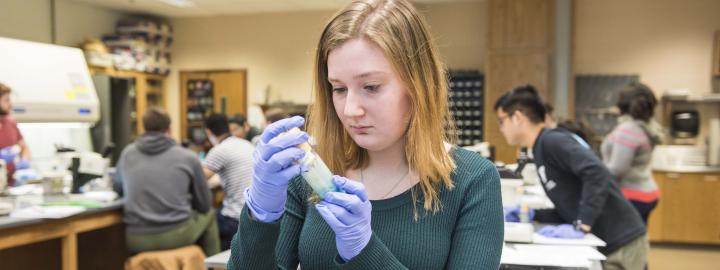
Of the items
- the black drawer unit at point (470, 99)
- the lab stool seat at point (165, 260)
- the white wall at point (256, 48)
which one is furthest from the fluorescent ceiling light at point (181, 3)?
the lab stool seat at point (165, 260)

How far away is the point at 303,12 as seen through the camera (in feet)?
27.7

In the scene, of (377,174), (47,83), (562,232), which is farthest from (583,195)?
(47,83)

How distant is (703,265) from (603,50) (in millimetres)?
2948

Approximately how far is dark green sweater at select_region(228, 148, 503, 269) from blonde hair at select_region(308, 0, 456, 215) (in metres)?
0.03

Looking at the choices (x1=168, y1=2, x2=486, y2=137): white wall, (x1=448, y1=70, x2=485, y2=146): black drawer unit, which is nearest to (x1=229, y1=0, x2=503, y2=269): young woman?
(x1=448, y1=70, x2=485, y2=146): black drawer unit

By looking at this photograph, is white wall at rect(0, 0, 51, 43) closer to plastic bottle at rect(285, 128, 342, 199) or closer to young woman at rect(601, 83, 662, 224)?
young woman at rect(601, 83, 662, 224)

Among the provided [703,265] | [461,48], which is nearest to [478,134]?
[461,48]

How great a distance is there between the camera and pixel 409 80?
1037 mm

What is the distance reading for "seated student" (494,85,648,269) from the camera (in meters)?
2.43

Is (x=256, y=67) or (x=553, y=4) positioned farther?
(x=256, y=67)

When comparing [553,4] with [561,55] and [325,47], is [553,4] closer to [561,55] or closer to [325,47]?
[561,55]

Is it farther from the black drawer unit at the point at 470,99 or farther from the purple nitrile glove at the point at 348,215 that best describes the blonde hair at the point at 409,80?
the black drawer unit at the point at 470,99

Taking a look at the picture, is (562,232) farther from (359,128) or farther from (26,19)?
(26,19)

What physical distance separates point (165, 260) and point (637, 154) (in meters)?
3.16
